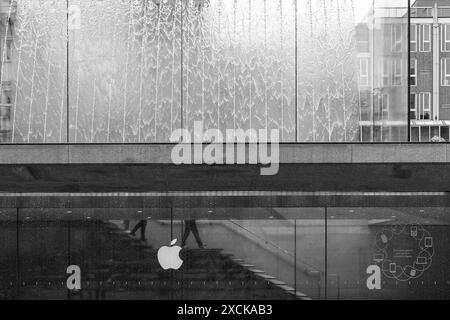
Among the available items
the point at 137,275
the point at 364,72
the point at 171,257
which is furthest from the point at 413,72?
the point at 137,275

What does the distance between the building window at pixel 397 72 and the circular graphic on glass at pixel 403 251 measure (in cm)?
238

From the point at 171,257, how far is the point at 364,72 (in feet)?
14.6

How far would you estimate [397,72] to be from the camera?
11.3 metres

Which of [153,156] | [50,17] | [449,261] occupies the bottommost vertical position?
[449,261]

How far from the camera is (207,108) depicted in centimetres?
1171

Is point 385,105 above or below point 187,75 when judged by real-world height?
below

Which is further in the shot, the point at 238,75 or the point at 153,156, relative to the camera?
the point at 238,75

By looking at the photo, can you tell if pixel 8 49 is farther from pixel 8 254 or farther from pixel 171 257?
pixel 171 257

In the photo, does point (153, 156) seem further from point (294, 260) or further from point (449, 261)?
point (449, 261)

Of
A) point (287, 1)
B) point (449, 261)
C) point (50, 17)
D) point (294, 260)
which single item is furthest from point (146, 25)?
point (449, 261)

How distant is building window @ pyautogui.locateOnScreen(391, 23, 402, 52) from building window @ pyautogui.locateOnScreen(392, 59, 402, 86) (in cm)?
20

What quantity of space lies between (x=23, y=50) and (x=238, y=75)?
12.0 ft

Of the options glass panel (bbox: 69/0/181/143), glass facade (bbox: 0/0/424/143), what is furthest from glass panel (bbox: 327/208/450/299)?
glass panel (bbox: 69/0/181/143)
